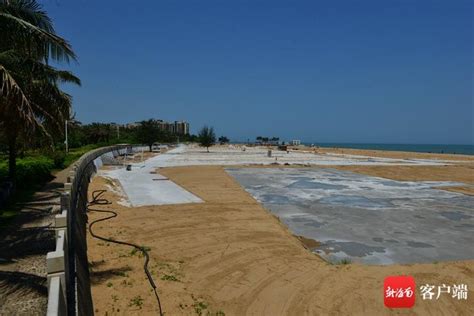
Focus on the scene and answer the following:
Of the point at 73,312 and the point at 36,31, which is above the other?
the point at 36,31

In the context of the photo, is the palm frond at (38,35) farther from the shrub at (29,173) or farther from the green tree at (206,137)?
the green tree at (206,137)

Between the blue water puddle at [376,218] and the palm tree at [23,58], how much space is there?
7.44m

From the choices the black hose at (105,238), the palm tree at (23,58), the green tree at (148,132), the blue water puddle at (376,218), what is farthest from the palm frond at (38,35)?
the green tree at (148,132)

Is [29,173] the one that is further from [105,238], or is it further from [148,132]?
[148,132]

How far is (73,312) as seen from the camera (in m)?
4.58

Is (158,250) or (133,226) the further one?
(133,226)

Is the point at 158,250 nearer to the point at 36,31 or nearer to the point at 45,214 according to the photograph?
the point at 45,214

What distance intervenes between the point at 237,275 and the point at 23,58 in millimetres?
9035

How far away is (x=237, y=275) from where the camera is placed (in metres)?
7.58

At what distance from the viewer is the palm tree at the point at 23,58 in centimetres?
662

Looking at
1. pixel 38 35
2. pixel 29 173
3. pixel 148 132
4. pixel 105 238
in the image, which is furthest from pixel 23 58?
pixel 148 132

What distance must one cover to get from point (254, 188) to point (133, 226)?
930 centimetres

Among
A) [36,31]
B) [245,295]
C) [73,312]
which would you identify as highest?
[36,31]

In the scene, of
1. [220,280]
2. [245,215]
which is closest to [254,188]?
[245,215]
